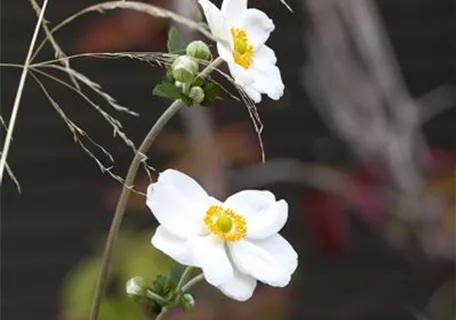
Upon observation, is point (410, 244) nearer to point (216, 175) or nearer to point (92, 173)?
point (216, 175)

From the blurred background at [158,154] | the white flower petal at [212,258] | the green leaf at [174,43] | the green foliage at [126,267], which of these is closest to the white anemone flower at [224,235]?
the white flower petal at [212,258]

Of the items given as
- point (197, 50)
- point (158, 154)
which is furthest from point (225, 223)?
point (158, 154)

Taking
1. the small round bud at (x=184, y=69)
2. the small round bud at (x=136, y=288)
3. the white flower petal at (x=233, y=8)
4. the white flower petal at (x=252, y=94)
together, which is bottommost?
the small round bud at (x=136, y=288)

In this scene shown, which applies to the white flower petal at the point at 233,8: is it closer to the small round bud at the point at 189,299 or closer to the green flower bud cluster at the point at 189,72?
the green flower bud cluster at the point at 189,72

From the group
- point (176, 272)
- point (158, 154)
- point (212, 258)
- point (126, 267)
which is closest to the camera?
point (212, 258)

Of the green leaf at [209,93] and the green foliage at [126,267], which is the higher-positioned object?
the green leaf at [209,93]

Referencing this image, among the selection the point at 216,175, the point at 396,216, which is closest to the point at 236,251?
the point at 216,175

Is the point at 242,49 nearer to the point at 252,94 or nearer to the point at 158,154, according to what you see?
the point at 252,94
